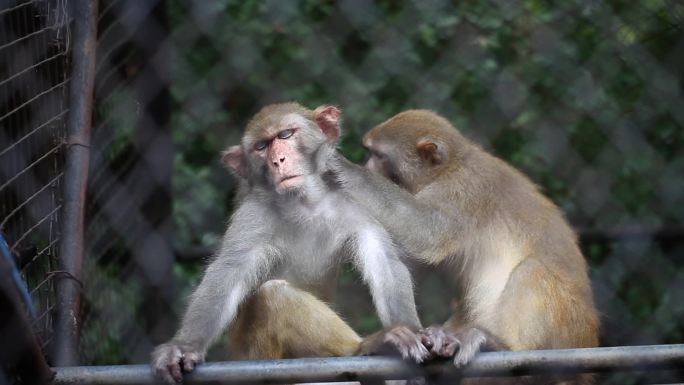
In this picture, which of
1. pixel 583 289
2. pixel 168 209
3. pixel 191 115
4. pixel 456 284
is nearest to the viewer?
pixel 583 289

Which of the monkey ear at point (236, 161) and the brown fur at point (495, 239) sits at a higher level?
the monkey ear at point (236, 161)

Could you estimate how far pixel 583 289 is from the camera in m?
3.03

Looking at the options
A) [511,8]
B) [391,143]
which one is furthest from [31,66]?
[511,8]

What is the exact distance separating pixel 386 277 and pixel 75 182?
89cm

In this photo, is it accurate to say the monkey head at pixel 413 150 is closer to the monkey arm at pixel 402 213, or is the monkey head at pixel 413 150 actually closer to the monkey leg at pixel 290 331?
the monkey arm at pixel 402 213

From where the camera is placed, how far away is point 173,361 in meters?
2.29

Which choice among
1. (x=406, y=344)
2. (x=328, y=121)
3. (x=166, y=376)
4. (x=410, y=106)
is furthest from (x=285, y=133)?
(x=410, y=106)

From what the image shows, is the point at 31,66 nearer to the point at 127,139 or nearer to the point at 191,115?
the point at 127,139

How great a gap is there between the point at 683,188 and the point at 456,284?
131 cm

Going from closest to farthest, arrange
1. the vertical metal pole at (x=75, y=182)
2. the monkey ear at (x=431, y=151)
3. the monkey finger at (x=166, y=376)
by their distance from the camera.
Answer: the monkey finger at (x=166, y=376) → the vertical metal pole at (x=75, y=182) → the monkey ear at (x=431, y=151)

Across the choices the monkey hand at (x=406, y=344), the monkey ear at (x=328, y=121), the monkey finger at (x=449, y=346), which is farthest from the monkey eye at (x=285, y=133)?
the monkey finger at (x=449, y=346)

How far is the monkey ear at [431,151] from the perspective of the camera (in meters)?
3.30

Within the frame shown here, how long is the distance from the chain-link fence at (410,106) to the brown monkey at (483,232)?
44 centimetres

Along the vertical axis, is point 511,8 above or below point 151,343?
above
